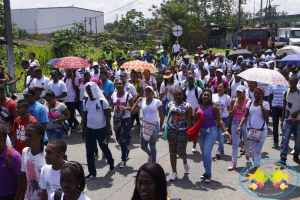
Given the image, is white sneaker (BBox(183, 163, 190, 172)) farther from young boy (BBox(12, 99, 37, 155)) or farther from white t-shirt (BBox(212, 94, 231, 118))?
young boy (BBox(12, 99, 37, 155))

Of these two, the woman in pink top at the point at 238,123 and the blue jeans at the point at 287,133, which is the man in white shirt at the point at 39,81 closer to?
the woman in pink top at the point at 238,123

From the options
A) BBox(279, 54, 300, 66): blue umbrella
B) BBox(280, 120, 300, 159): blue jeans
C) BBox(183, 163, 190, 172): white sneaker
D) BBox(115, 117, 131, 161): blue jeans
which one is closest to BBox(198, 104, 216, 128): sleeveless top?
BBox(183, 163, 190, 172): white sneaker

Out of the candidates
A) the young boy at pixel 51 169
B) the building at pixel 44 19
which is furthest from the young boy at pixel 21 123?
the building at pixel 44 19

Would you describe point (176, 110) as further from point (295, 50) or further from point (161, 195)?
point (295, 50)

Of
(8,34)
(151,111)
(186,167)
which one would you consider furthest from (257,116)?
(8,34)

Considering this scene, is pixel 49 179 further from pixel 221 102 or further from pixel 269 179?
pixel 221 102

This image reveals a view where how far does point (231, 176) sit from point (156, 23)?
29620 millimetres

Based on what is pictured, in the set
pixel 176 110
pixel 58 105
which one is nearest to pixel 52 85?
pixel 58 105

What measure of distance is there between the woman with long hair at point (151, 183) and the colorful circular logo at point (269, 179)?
3.63m

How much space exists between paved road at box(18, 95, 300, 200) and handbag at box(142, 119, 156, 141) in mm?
808

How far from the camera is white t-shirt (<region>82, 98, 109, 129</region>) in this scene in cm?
638

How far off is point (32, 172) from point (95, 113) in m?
2.48

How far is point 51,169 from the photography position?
12.1ft

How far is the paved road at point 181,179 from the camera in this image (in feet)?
19.5
